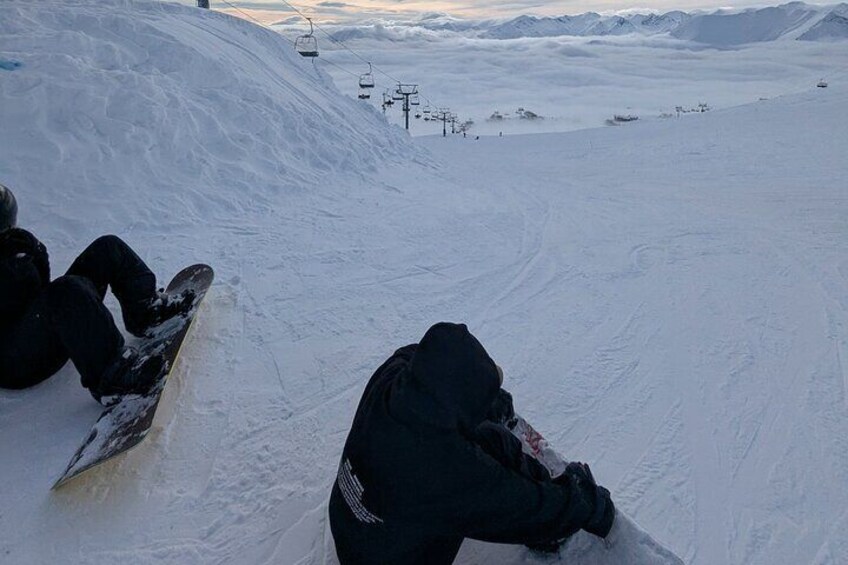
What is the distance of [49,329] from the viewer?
3262 mm

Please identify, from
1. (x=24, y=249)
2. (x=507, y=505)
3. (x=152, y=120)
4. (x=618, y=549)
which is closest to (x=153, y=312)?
(x=24, y=249)

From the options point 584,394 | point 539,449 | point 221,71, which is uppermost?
point 221,71

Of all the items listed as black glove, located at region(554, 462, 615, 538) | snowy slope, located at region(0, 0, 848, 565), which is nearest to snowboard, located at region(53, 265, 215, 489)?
snowy slope, located at region(0, 0, 848, 565)

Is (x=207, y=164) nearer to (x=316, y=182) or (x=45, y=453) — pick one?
(x=316, y=182)

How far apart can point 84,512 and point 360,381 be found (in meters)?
1.88

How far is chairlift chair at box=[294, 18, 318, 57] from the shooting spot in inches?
746

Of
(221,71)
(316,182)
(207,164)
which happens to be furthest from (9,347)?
(221,71)

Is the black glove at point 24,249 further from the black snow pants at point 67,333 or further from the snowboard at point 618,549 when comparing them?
the snowboard at point 618,549

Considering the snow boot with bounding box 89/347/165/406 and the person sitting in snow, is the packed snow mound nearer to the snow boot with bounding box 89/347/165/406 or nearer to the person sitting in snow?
the person sitting in snow

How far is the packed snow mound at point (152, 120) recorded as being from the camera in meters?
7.24

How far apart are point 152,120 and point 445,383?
8.41 metres

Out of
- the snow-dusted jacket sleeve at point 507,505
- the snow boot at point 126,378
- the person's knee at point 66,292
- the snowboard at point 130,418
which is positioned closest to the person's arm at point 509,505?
the snow-dusted jacket sleeve at point 507,505

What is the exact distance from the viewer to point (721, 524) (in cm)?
297

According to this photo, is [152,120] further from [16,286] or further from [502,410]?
[502,410]
